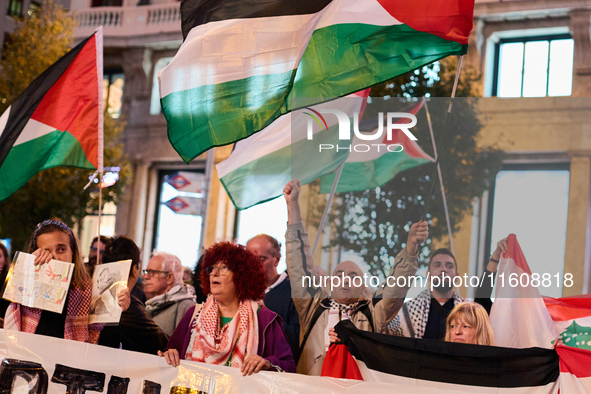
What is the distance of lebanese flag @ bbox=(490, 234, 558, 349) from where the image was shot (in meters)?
4.55

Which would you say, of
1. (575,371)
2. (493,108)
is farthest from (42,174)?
(575,371)

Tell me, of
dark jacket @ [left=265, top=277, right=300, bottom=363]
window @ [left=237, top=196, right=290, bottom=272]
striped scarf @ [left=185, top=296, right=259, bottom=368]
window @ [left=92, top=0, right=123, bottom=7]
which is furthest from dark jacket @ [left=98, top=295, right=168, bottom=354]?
window @ [left=92, top=0, right=123, bottom=7]

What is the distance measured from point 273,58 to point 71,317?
88.5 inches

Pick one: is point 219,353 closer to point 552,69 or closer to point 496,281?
point 496,281

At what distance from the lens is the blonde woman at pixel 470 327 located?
435 centimetres

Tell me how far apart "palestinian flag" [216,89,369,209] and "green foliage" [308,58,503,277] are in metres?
0.57

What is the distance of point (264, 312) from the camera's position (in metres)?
4.58

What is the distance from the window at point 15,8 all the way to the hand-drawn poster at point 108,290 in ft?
70.1

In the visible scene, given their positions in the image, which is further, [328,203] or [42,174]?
[42,174]

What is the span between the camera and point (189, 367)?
4.34m

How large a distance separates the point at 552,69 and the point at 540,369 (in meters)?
11.9

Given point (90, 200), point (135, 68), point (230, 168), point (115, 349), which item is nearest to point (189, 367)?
point (115, 349)

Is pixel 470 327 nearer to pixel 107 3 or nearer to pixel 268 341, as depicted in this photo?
pixel 268 341

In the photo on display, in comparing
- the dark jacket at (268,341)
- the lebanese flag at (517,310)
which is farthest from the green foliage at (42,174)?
the lebanese flag at (517,310)
